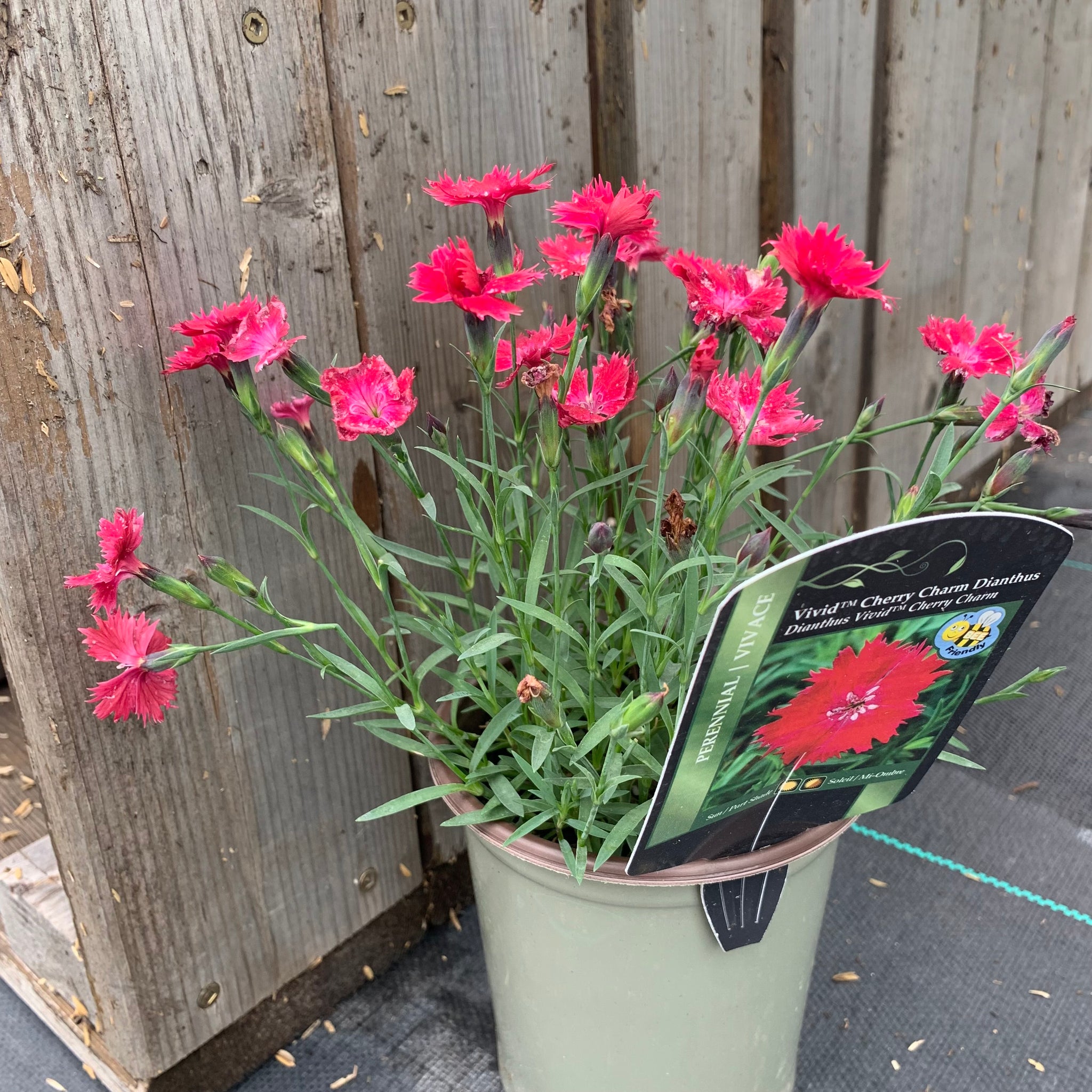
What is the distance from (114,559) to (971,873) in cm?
100

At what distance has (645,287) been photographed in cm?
100

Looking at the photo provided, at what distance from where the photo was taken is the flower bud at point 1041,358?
580mm

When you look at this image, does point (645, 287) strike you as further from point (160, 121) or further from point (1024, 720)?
point (1024, 720)

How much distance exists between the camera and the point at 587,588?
0.76 m

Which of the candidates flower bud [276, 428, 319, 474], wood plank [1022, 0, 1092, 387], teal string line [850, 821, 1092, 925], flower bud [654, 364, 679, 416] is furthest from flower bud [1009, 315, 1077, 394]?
wood plank [1022, 0, 1092, 387]

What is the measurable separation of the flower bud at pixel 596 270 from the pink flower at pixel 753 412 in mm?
95

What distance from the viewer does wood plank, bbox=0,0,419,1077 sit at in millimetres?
619

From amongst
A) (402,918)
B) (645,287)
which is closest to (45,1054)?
(402,918)

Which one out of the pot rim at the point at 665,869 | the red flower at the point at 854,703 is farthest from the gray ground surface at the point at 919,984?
the red flower at the point at 854,703

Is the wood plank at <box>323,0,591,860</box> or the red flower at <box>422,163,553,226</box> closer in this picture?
the red flower at <box>422,163,553,226</box>

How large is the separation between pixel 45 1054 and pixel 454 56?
1.00 metres

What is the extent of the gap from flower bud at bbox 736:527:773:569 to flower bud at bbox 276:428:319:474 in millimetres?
274

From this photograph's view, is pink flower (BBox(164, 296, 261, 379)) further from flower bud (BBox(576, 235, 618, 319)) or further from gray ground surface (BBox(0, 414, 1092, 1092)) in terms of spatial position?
gray ground surface (BBox(0, 414, 1092, 1092))

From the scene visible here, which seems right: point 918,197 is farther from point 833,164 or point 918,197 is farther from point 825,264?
point 825,264
